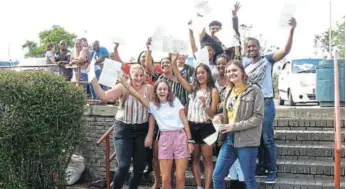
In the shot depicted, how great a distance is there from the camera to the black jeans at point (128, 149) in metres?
5.34

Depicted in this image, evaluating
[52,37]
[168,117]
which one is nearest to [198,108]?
[168,117]

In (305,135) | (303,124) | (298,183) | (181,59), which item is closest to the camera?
(298,183)

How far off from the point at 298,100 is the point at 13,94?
30.8 ft

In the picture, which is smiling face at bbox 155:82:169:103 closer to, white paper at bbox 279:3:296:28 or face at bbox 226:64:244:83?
face at bbox 226:64:244:83

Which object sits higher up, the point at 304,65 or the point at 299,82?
the point at 304,65

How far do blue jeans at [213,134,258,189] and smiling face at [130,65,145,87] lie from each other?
49.6 inches

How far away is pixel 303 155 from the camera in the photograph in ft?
21.4

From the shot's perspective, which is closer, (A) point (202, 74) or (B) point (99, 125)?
(A) point (202, 74)

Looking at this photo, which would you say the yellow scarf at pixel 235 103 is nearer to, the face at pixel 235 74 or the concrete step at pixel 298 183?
the face at pixel 235 74

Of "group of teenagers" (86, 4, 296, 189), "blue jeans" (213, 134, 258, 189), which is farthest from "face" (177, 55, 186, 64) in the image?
"blue jeans" (213, 134, 258, 189)

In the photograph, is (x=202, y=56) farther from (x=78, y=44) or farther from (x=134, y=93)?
(x=78, y=44)

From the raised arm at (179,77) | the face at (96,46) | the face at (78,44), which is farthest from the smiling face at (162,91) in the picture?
the face at (78,44)

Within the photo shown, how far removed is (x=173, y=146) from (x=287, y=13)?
194 centimetres

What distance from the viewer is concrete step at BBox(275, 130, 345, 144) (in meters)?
6.64
